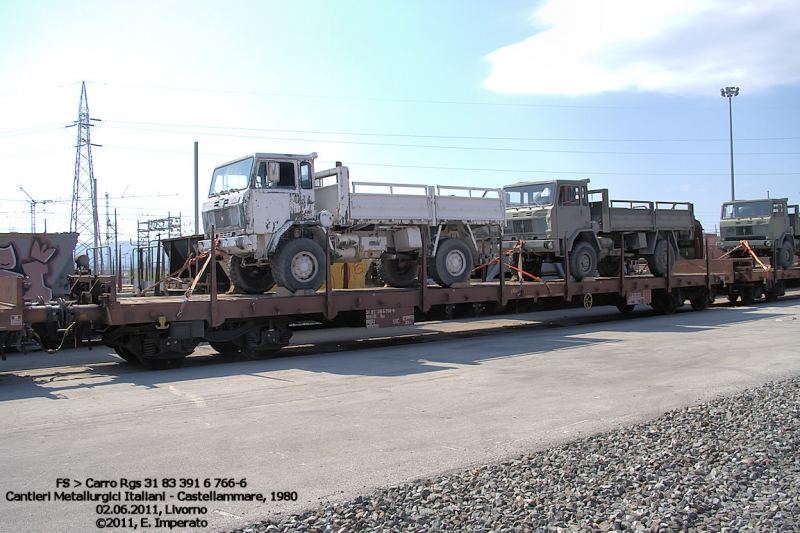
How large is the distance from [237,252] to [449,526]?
28.2ft

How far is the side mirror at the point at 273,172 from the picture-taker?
462 inches

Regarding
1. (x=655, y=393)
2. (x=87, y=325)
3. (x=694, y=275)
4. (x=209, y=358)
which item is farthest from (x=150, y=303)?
(x=694, y=275)

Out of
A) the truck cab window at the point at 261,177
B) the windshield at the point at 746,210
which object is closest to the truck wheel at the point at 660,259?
the windshield at the point at 746,210

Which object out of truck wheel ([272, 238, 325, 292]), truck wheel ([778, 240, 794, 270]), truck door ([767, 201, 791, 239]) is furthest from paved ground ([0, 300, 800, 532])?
truck door ([767, 201, 791, 239])

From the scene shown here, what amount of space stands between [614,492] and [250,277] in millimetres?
9786

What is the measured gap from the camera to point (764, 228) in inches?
971

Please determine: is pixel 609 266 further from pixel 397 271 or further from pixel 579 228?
pixel 397 271

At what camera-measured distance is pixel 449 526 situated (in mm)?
4055

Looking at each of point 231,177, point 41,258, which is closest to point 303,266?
point 231,177

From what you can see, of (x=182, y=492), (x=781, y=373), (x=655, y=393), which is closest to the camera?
(x=182, y=492)

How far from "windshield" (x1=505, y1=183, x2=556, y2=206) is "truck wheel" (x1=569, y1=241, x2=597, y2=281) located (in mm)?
1424

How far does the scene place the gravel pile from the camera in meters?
4.07

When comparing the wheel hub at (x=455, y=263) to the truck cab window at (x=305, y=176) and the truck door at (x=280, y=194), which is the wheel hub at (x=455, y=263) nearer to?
the truck door at (x=280, y=194)

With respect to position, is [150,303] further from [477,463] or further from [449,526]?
[449,526]
